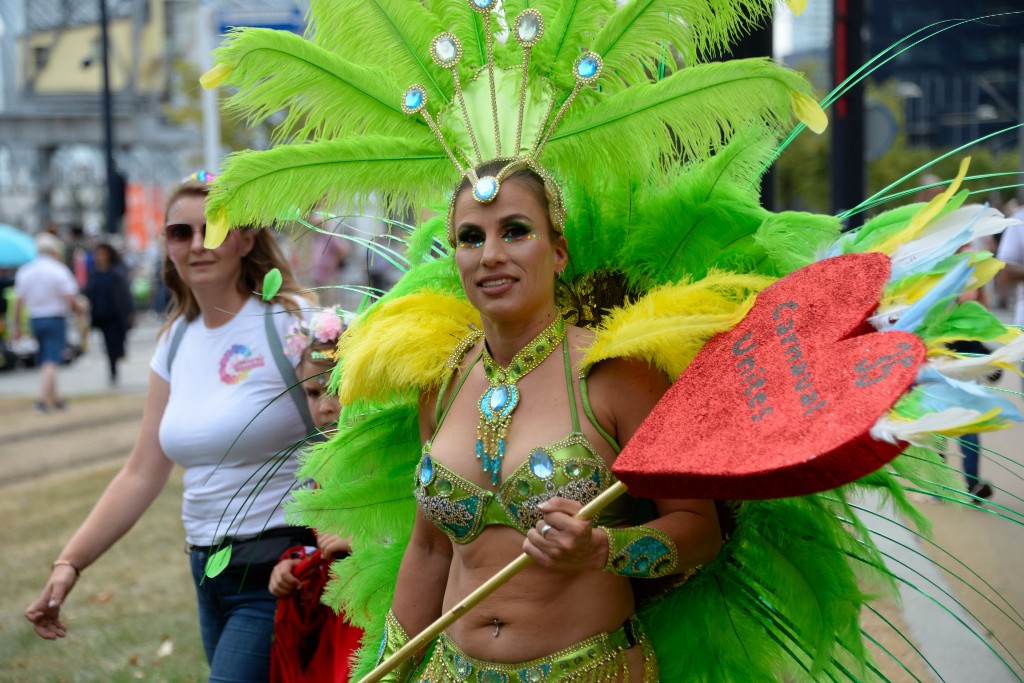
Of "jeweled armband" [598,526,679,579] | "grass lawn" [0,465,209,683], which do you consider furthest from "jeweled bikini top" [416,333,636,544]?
"grass lawn" [0,465,209,683]

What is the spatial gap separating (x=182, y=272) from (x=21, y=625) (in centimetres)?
362

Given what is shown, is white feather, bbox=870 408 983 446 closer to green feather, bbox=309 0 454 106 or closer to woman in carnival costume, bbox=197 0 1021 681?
woman in carnival costume, bbox=197 0 1021 681

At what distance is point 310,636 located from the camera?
11.3ft

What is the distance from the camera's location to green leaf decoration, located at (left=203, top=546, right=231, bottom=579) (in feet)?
11.2

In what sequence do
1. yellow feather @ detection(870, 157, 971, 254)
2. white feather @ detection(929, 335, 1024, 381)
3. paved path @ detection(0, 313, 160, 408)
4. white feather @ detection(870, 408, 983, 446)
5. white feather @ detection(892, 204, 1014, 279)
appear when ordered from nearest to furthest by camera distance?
white feather @ detection(870, 408, 983, 446) → white feather @ detection(929, 335, 1024, 381) → white feather @ detection(892, 204, 1014, 279) → yellow feather @ detection(870, 157, 971, 254) → paved path @ detection(0, 313, 160, 408)

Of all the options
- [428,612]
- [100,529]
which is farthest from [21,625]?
[428,612]

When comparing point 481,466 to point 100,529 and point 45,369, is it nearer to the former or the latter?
point 100,529

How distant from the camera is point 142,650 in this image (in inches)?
229

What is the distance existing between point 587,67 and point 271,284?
1461 millimetres

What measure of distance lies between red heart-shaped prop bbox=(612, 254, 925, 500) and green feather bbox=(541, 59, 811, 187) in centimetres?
38

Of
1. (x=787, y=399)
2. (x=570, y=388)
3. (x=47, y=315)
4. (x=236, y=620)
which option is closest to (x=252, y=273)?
(x=236, y=620)

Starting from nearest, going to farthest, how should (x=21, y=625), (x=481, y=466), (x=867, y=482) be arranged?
(x=481, y=466) < (x=867, y=482) < (x=21, y=625)

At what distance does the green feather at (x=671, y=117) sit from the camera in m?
2.51

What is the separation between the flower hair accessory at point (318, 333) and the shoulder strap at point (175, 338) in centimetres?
41
